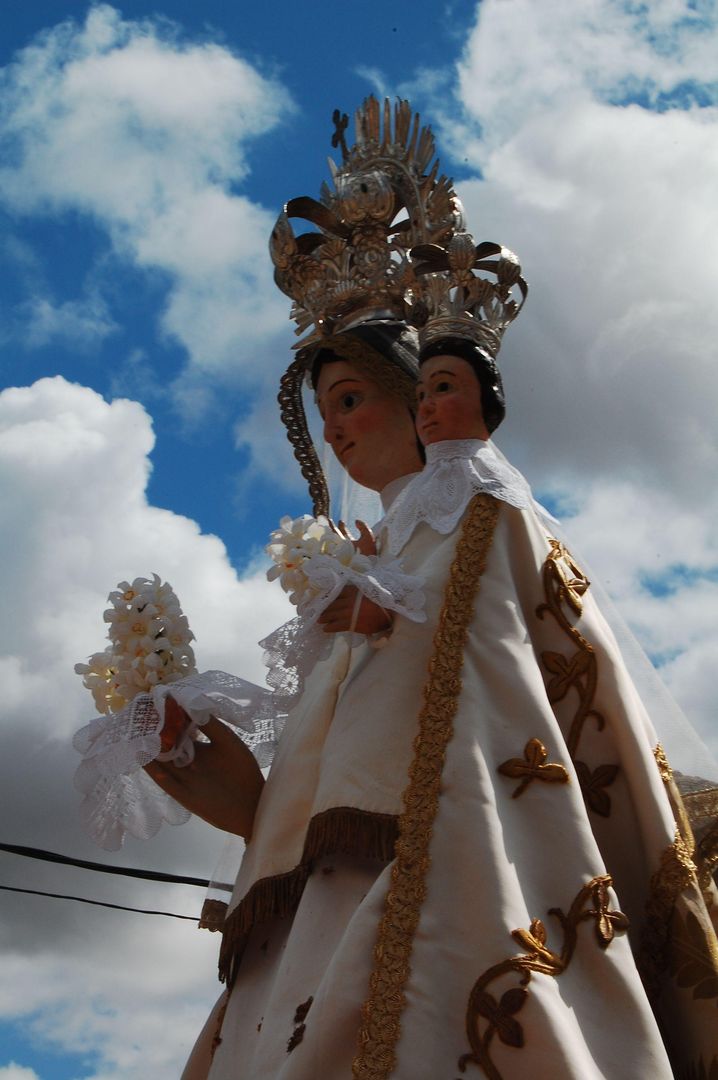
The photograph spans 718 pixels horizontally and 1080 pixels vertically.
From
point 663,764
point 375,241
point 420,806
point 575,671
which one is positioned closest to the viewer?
point 420,806

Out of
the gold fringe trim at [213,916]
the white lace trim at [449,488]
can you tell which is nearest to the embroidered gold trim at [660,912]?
the white lace trim at [449,488]

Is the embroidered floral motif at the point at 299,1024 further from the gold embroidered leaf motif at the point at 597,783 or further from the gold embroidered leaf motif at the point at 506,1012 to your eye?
the gold embroidered leaf motif at the point at 597,783

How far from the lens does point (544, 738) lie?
3.65m

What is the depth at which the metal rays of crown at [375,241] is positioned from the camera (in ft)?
18.1

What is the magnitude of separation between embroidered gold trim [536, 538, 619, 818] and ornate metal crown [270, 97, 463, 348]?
1.75 m

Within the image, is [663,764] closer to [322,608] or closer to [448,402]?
[322,608]

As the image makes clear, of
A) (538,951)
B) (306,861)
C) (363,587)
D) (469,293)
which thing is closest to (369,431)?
(469,293)

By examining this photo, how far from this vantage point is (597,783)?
384cm

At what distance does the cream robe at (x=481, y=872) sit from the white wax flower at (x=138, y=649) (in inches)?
18.9

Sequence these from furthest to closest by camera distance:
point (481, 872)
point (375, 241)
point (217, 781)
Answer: point (375, 241)
point (217, 781)
point (481, 872)

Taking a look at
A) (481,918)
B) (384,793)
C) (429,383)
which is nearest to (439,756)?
(384,793)

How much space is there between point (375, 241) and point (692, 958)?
332cm

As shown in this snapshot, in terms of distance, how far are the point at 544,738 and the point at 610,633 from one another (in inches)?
29.0

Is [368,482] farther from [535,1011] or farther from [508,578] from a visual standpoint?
[535,1011]
